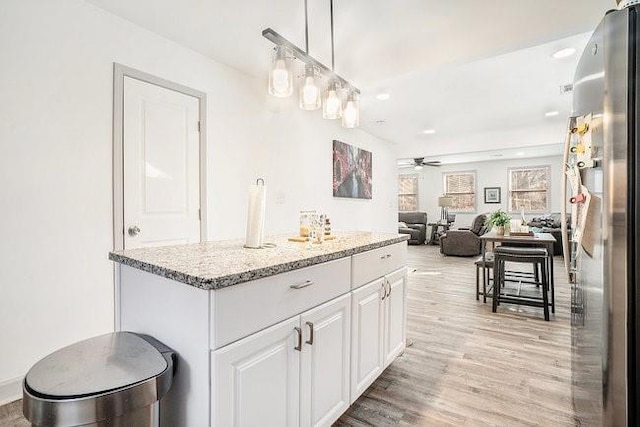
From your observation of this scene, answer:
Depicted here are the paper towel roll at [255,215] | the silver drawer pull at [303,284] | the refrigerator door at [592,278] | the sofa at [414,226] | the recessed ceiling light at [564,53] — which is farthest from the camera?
the sofa at [414,226]

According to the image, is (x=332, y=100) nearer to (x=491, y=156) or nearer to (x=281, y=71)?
(x=281, y=71)

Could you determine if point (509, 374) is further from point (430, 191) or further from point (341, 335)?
point (430, 191)

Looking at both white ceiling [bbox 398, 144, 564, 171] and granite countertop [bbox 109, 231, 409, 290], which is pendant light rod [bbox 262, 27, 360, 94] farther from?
white ceiling [bbox 398, 144, 564, 171]

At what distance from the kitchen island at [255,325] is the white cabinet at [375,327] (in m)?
0.01

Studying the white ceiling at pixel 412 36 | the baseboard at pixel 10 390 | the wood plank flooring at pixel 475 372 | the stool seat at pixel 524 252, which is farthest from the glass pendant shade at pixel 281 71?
the stool seat at pixel 524 252

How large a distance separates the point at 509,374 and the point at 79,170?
A: 310 centimetres

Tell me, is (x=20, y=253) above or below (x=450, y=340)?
above

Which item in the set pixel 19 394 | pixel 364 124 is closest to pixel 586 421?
pixel 19 394

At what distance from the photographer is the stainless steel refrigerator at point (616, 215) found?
1.00 metres

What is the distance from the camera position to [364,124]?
5.36 m

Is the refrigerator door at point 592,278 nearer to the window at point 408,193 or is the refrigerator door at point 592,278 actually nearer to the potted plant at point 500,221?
the potted plant at point 500,221

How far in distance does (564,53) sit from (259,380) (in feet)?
11.7

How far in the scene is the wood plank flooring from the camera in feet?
5.81

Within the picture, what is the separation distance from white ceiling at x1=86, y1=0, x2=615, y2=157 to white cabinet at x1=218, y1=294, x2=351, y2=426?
1943mm
